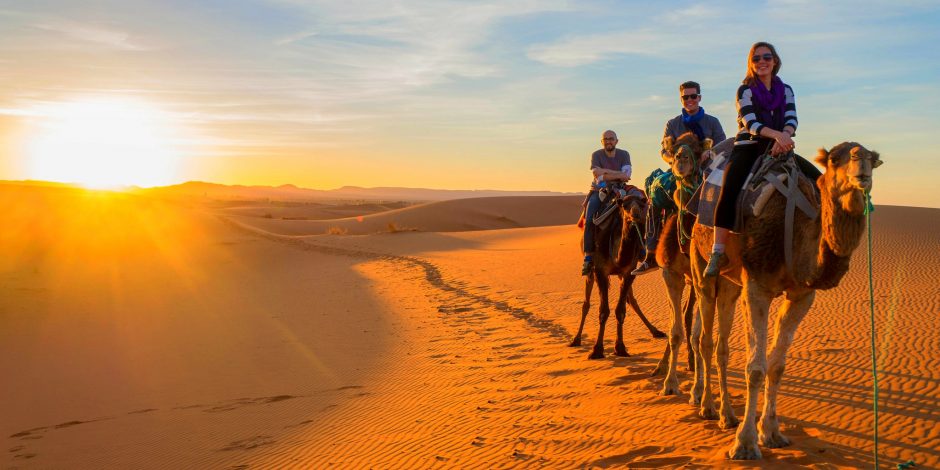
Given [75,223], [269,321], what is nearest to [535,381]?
[269,321]

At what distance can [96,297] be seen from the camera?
62.2 ft

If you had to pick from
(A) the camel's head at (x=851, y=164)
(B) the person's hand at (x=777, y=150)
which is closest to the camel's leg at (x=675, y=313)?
(B) the person's hand at (x=777, y=150)

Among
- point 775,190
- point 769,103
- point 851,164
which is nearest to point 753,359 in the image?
point 775,190

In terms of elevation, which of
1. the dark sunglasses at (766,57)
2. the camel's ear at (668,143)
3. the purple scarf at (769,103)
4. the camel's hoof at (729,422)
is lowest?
the camel's hoof at (729,422)

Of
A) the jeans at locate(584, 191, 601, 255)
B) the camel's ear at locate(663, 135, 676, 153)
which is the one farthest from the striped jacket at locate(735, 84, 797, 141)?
the jeans at locate(584, 191, 601, 255)

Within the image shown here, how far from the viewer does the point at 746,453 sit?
5.27 meters

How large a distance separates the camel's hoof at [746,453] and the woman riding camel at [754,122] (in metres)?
1.36

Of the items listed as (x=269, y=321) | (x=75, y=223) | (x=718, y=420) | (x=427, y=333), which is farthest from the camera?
(x=75, y=223)

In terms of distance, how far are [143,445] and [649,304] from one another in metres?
10.7

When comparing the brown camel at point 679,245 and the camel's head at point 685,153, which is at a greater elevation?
the camel's head at point 685,153

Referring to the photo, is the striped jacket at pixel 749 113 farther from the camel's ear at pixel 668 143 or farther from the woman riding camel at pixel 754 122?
the camel's ear at pixel 668 143

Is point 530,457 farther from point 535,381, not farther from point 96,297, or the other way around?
point 96,297

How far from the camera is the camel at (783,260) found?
4551 mm

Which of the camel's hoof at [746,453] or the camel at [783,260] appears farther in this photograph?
the camel's hoof at [746,453]
